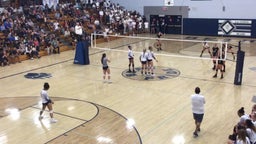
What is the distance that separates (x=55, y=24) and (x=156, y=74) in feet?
40.0

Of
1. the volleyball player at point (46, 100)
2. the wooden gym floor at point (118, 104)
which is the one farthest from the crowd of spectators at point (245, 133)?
the volleyball player at point (46, 100)

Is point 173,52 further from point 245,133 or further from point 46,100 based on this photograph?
point 245,133

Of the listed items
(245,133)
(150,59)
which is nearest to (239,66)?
(150,59)

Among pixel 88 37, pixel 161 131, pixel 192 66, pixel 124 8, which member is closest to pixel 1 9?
pixel 88 37

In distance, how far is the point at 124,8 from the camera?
3538 cm

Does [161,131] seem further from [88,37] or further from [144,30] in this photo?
[144,30]

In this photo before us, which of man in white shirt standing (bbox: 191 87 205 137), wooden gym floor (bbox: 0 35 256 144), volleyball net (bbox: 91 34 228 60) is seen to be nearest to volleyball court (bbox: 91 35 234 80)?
volleyball net (bbox: 91 34 228 60)

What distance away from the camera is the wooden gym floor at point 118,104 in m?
9.90

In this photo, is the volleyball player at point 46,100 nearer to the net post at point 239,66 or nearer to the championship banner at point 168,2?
the net post at point 239,66

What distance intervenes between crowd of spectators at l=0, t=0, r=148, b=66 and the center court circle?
26.4ft

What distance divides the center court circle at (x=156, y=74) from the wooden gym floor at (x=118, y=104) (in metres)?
0.22

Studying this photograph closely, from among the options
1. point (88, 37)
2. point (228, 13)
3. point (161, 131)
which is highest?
point (228, 13)

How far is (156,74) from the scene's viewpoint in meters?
17.1

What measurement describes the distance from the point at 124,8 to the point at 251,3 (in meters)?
13.4
